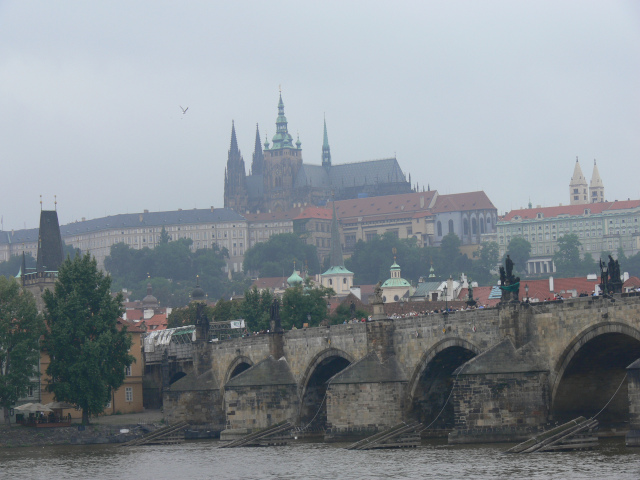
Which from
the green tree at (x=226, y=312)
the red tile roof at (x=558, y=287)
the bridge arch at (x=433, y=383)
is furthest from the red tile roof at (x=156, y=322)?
the bridge arch at (x=433, y=383)

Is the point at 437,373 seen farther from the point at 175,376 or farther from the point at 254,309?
the point at 254,309

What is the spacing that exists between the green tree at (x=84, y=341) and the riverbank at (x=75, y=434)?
1529 millimetres

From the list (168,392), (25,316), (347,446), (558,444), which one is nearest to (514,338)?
(558,444)

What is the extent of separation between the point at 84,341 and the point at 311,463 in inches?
1299

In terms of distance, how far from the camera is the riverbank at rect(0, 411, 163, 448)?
264 feet

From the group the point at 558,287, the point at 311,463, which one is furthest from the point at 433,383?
the point at 558,287

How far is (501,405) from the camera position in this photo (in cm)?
5416

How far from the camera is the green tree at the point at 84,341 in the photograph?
8406 cm

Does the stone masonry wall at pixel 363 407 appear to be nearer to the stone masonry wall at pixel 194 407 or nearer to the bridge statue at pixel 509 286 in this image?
the bridge statue at pixel 509 286

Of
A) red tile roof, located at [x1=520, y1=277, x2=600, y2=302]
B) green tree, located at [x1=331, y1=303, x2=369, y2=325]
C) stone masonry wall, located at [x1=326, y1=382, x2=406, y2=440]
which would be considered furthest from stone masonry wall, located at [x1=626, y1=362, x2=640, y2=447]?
red tile roof, located at [x1=520, y1=277, x2=600, y2=302]

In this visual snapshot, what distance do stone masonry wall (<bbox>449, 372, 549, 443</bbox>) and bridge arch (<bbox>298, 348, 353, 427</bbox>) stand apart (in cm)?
A: 1813

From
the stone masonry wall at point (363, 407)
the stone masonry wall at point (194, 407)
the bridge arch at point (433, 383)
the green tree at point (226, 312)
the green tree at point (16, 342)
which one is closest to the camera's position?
the bridge arch at point (433, 383)

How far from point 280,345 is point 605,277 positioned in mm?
30326

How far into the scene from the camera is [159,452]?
71.6m
